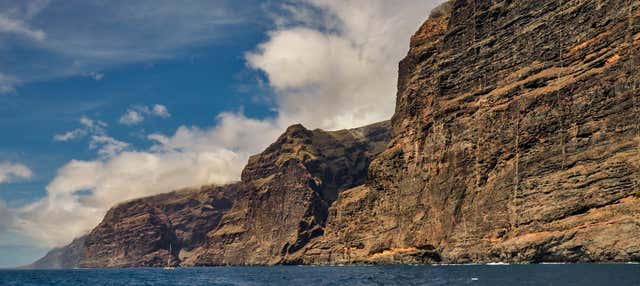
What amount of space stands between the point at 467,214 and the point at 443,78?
4817cm

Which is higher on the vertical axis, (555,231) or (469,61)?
(469,61)

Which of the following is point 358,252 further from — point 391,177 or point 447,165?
point 447,165

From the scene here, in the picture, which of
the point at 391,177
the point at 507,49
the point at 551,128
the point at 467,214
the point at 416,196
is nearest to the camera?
the point at 551,128

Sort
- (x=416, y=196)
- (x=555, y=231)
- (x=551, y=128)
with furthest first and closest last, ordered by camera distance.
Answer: (x=416, y=196) < (x=551, y=128) < (x=555, y=231)

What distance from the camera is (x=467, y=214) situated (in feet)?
502

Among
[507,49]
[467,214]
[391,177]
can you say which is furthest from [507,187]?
[391,177]

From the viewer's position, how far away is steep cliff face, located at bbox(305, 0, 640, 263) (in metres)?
120

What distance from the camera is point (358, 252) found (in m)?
195

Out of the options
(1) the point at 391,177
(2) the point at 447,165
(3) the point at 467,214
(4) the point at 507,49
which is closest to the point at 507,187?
(3) the point at 467,214

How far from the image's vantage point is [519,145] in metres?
146

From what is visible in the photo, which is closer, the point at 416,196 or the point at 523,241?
the point at 523,241

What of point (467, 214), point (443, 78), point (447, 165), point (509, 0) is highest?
point (509, 0)

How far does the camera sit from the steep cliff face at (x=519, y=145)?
395 ft

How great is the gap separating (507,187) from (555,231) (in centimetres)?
2193
